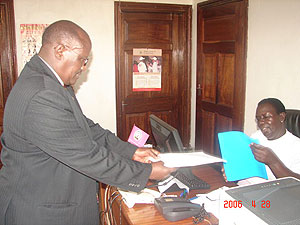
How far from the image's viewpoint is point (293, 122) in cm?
207

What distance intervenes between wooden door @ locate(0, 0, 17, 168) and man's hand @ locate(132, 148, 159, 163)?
2.55 m

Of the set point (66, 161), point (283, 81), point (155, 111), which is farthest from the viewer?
point (155, 111)

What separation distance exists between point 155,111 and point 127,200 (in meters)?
2.88

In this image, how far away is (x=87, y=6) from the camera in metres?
3.85

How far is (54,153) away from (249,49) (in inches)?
107

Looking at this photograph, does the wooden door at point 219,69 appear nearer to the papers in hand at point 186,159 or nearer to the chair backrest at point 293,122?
the chair backrest at point 293,122

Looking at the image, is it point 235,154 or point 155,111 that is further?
point 155,111

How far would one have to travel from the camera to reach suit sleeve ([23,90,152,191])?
124 centimetres

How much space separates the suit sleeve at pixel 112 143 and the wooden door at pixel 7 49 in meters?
2.24

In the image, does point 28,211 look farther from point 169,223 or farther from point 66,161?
point 169,223

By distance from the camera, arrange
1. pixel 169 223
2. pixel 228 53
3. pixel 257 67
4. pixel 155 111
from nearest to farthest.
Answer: pixel 169 223 → pixel 257 67 → pixel 228 53 → pixel 155 111

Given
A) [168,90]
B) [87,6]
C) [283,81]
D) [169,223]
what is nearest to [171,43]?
[168,90]

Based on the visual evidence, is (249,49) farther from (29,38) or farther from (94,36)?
(29,38)
